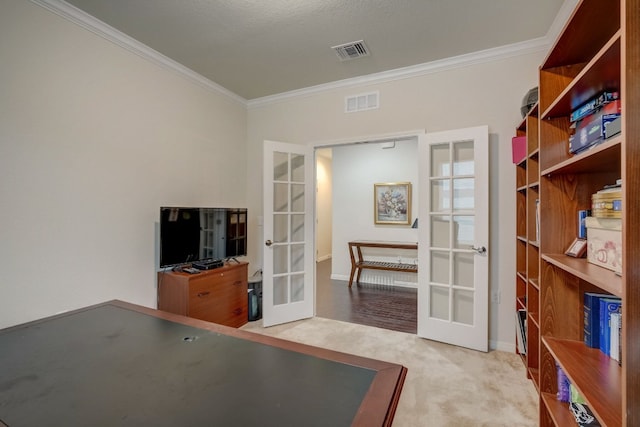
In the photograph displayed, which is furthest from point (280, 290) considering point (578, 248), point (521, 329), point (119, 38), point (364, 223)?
point (119, 38)

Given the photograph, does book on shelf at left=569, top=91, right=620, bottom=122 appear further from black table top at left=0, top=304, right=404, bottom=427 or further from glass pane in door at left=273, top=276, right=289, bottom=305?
glass pane in door at left=273, top=276, right=289, bottom=305

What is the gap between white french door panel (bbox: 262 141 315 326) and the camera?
126 inches

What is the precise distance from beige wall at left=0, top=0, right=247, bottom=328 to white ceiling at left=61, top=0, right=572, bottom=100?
370 millimetres

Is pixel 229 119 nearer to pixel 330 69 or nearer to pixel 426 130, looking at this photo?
pixel 330 69

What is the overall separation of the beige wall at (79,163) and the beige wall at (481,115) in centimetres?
180

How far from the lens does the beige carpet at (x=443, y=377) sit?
1.75 m

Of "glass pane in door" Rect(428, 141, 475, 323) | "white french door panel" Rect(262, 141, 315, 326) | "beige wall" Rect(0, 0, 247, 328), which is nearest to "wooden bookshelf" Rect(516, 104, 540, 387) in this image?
"glass pane in door" Rect(428, 141, 475, 323)

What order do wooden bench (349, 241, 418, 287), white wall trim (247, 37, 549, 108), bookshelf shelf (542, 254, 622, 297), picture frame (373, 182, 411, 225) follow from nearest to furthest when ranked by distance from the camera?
bookshelf shelf (542, 254, 622, 297)
white wall trim (247, 37, 549, 108)
wooden bench (349, 241, 418, 287)
picture frame (373, 182, 411, 225)

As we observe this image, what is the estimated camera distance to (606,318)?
117 centimetres

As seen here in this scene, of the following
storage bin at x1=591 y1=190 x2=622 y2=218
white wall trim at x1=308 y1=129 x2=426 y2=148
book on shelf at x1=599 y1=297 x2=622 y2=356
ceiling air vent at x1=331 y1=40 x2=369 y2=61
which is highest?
ceiling air vent at x1=331 y1=40 x2=369 y2=61

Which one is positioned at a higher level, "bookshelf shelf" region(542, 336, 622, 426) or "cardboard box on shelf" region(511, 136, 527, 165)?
"cardboard box on shelf" region(511, 136, 527, 165)

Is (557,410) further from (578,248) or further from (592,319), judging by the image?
(578,248)

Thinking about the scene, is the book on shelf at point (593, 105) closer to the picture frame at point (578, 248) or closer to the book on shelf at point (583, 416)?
the picture frame at point (578, 248)

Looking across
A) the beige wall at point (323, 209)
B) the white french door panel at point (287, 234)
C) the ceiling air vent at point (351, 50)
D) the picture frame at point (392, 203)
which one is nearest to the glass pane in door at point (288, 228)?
the white french door panel at point (287, 234)
